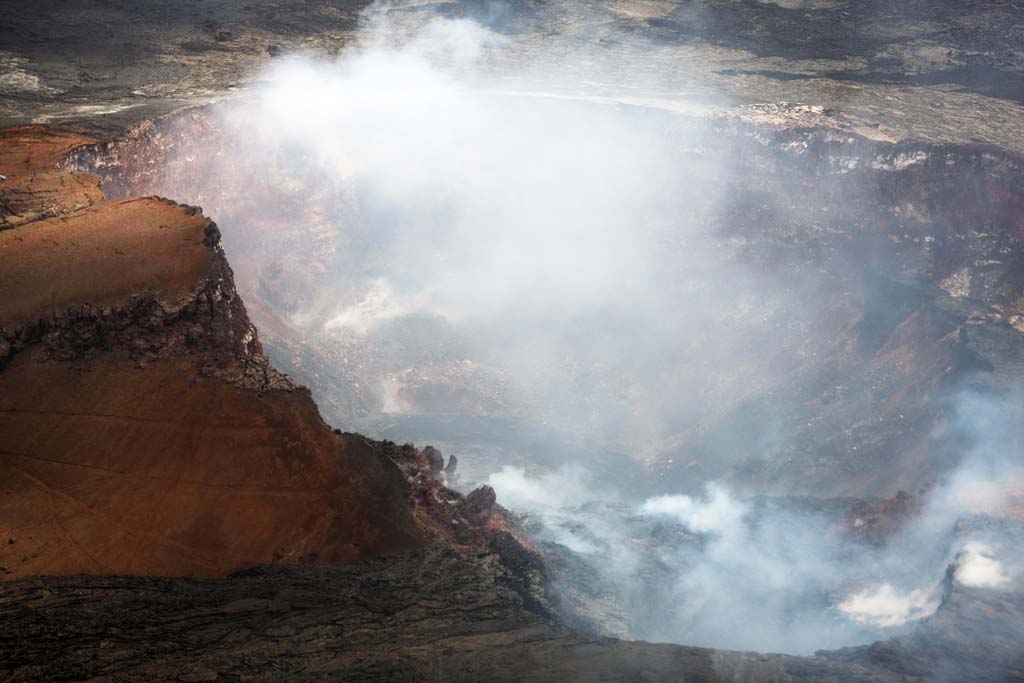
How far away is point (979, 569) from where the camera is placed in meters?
12.9

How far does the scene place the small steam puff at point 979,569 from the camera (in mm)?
12523

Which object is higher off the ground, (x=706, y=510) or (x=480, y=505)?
(x=480, y=505)

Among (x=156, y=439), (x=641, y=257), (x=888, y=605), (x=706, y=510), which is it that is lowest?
(x=888, y=605)

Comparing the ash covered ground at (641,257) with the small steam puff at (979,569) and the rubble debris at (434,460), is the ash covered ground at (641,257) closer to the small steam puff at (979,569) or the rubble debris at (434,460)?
the rubble debris at (434,460)

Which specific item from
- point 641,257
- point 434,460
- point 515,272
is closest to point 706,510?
point 434,460

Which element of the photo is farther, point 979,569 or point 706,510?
point 706,510

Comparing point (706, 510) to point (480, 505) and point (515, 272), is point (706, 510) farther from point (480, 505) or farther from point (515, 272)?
point (515, 272)

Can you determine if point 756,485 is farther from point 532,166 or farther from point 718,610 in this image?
point 532,166

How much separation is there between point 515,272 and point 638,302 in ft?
15.6

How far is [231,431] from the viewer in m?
9.73

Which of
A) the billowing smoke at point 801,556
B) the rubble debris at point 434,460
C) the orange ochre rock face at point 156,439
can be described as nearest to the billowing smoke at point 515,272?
the billowing smoke at point 801,556

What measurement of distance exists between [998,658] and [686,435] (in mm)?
14854

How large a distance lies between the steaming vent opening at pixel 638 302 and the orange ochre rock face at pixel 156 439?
8432mm

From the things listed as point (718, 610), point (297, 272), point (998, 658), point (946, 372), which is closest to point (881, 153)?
point (946, 372)
